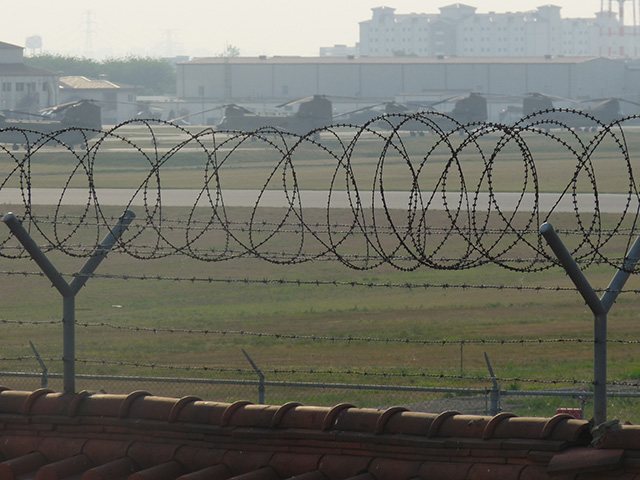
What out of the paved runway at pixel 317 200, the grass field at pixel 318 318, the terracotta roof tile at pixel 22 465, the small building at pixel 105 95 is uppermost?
the small building at pixel 105 95

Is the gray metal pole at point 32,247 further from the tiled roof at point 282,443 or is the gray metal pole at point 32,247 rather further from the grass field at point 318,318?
the grass field at point 318,318

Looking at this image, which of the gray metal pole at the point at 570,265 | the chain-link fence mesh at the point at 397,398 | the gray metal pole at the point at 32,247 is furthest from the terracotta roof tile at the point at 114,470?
the chain-link fence mesh at the point at 397,398

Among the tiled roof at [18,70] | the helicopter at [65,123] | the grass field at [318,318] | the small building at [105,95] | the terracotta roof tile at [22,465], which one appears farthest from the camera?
the small building at [105,95]

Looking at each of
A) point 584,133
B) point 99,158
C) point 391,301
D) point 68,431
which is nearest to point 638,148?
point 584,133

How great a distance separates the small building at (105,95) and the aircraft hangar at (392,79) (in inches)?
332

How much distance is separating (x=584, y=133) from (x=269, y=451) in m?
111

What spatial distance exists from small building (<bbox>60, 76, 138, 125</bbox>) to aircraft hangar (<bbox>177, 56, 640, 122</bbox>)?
332 inches

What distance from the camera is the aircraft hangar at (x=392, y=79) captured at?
15512 centimetres

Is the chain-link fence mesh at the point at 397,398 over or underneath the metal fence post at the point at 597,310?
underneath

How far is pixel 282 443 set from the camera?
7641 mm

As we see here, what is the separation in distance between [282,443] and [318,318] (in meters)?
17.4

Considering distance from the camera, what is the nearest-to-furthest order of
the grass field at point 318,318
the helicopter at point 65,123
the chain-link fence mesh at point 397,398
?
the chain-link fence mesh at point 397,398 < the grass field at point 318,318 < the helicopter at point 65,123

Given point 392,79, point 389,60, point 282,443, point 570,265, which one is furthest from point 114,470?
point 389,60

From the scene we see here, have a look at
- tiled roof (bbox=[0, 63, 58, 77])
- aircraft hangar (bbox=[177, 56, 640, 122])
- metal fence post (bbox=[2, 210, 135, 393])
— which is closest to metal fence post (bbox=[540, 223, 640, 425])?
metal fence post (bbox=[2, 210, 135, 393])
